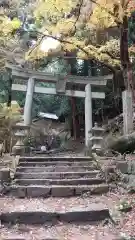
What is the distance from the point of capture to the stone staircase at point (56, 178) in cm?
605

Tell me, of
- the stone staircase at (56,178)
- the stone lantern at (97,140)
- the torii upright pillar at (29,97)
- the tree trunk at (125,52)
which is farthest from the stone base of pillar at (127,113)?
the torii upright pillar at (29,97)

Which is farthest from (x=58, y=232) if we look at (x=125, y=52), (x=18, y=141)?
(x=18, y=141)

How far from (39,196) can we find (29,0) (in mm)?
11157

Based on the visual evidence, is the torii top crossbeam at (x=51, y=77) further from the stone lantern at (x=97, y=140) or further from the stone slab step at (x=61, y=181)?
the stone slab step at (x=61, y=181)

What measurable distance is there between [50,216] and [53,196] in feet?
4.20

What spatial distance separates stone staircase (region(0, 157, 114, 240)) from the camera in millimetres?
4676

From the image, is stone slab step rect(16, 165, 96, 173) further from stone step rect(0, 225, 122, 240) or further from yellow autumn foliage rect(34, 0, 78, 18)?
Result: yellow autumn foliage rect(34, 0, 78, 18)

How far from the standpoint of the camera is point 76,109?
55.7 ft

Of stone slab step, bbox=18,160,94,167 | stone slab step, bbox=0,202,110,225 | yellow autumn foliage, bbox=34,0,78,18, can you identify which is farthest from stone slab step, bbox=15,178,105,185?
yellow autumn foliage, bbox=34,0,78,18

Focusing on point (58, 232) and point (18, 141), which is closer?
point (58, 232)

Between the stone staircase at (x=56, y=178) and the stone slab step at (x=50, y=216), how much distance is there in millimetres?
1171

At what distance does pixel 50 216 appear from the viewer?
4.74m

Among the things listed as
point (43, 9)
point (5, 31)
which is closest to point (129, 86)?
point (43, 9)

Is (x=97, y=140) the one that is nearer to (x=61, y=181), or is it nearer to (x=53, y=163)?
(x=53, y=163)
